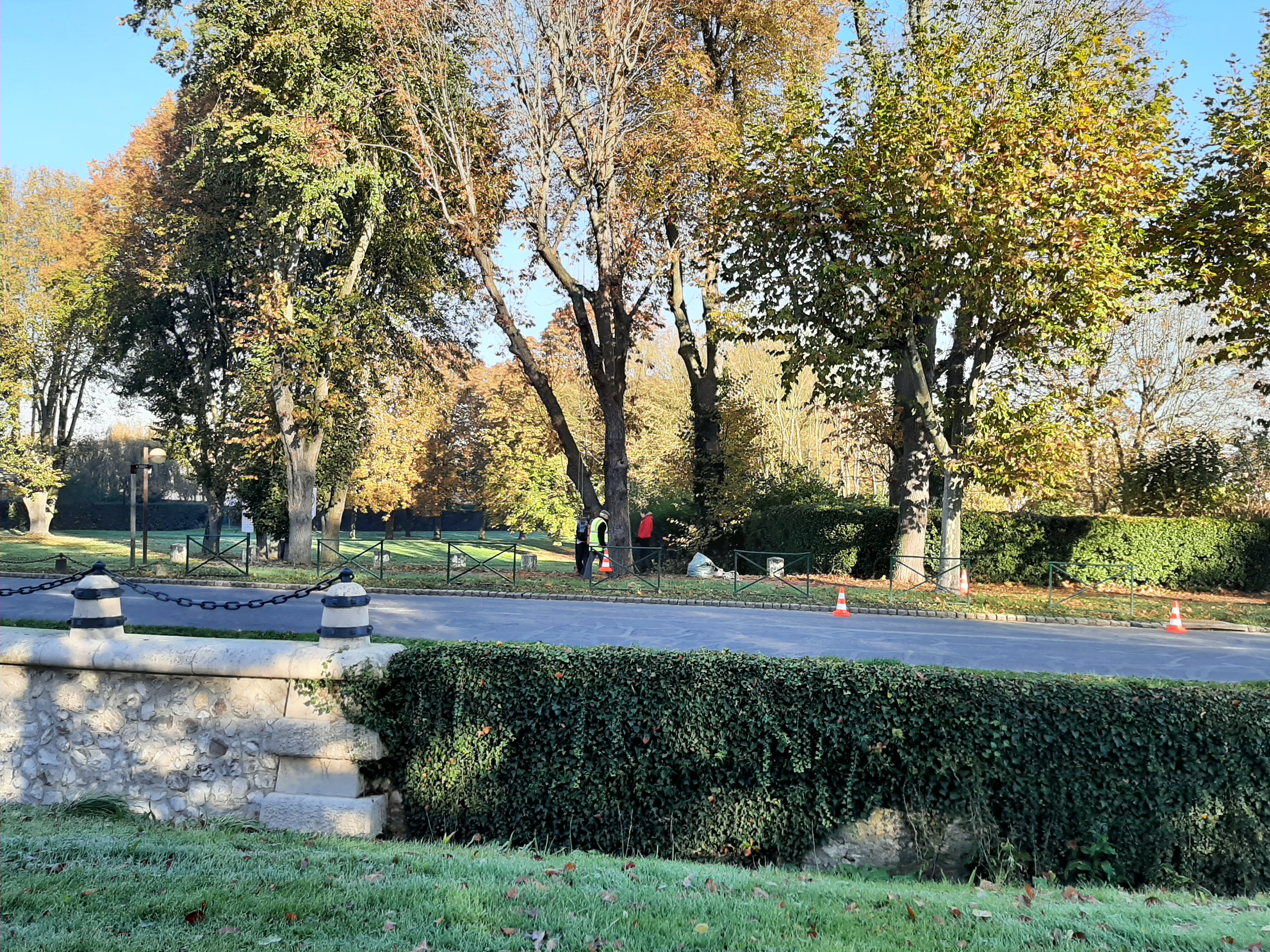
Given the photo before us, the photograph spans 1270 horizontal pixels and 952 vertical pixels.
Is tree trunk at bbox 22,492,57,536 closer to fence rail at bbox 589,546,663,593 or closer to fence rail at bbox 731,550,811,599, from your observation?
fence rail at bbox 589,546,663,593

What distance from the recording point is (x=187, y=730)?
22.2ft

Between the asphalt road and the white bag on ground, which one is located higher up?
the white bag on ground

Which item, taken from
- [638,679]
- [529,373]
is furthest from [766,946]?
[529,373]

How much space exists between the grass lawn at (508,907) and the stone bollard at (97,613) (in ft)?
6.45

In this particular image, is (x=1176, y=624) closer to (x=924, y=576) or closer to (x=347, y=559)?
(x=924, y=576)

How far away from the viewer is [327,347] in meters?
21.8

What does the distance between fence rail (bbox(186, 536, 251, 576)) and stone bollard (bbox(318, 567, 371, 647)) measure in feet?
47.3

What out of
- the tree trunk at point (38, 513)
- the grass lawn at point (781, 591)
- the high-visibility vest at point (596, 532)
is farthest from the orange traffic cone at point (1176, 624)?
the tree trunk at point (38, 513)

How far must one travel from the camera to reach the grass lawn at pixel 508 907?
393 centimetres

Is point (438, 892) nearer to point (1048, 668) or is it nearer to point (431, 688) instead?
point (431, 688)

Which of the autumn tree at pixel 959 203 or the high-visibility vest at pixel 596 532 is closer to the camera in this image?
the autumn tree at pixel 959 203

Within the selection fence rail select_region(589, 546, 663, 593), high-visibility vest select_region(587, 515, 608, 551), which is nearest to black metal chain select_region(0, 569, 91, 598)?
fence rail select_region(589, 546, 663, 593)

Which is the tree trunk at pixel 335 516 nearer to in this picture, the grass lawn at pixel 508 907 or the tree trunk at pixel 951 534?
the tree trunk at pixel 951 534

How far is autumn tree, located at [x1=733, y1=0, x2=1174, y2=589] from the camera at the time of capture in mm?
16094
